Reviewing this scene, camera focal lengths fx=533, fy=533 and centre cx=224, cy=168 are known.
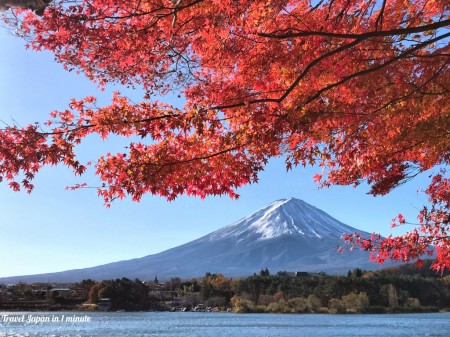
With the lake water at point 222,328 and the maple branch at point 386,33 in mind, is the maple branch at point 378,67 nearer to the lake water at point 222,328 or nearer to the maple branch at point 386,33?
the maple branch at point 386,33

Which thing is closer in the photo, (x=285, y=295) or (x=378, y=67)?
(x=378, y=67)

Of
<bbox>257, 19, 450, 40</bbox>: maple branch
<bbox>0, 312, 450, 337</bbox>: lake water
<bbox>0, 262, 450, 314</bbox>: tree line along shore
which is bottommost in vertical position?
<bbox>0, 312, 450, 337</bbox>: lake water

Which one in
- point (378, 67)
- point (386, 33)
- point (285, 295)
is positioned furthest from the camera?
point (285, 295)

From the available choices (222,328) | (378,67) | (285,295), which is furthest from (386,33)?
(285,295)

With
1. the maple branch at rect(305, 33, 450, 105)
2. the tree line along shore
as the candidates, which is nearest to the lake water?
the tree line along shore

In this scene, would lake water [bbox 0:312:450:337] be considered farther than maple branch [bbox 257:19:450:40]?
Answer: Yes

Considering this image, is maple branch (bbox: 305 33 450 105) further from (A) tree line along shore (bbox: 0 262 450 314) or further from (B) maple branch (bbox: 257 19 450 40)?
(A) tree line along shore (bbox: 0 262 450 314)

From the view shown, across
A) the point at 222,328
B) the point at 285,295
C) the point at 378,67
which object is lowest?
the point at 222,328

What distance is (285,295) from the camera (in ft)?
228

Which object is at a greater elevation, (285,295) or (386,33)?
(386,33)

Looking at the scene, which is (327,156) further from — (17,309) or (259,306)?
(17,309)

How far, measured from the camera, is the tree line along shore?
6600 cm

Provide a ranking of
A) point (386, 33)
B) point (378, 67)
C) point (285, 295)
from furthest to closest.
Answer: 1. point (285, 295)
2. point (378, 67)
3. point (386, 33)

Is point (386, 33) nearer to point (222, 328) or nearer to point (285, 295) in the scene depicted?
point (222, 328)
